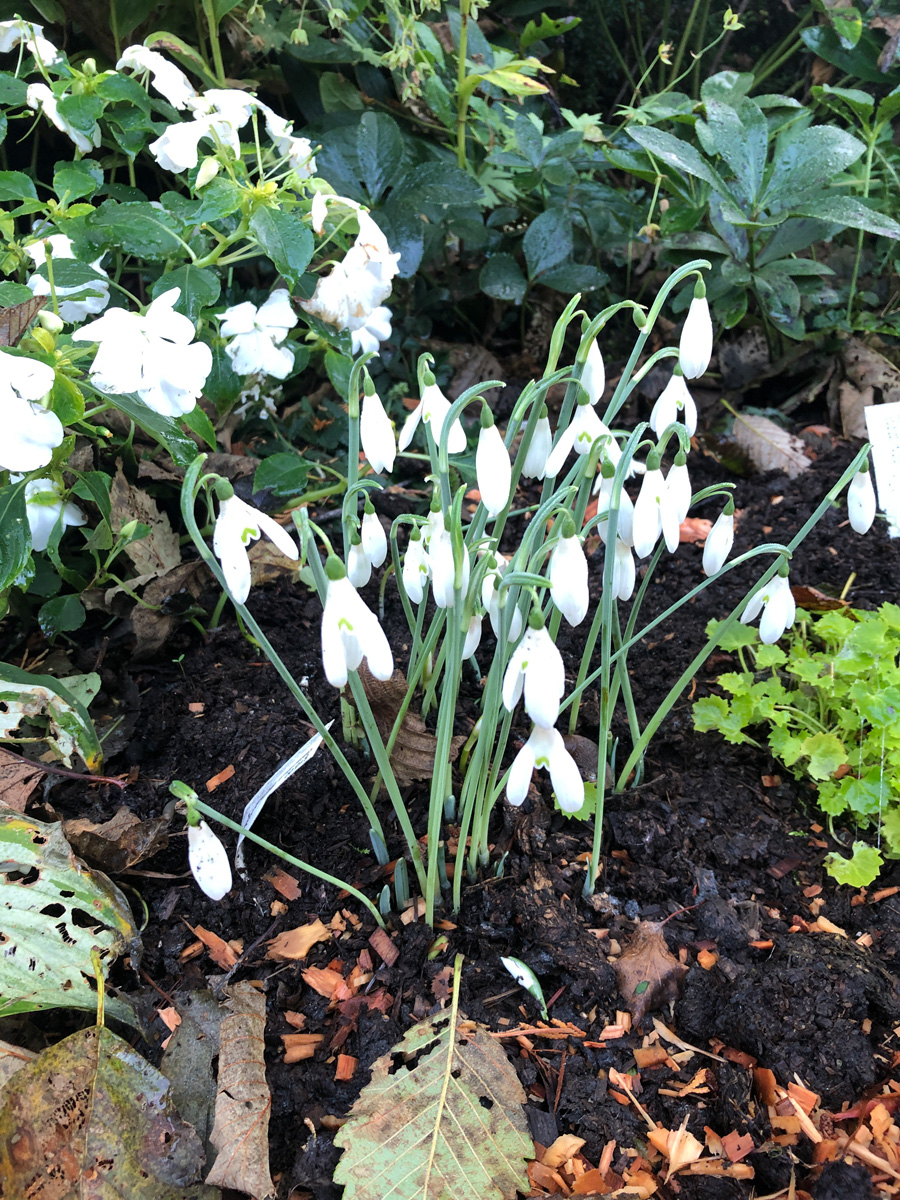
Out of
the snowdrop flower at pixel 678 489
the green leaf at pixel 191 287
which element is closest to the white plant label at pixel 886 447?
the snowdrop flower at pixel 678 489

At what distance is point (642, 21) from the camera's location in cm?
326

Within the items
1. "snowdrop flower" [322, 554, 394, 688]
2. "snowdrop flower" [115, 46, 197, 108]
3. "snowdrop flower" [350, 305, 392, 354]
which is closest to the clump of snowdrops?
"snowdrop flower" [322, 554, 394, 688]

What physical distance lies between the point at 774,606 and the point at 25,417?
36.8 inches

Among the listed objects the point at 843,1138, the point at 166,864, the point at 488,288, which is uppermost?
the point at 488,288

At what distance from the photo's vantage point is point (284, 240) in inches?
49.9

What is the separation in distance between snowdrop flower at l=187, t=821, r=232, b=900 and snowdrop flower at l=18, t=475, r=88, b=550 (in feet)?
2.16

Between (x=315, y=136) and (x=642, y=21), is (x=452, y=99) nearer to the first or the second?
(x=315, y=136)

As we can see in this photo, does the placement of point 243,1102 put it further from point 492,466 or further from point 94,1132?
point 492,466

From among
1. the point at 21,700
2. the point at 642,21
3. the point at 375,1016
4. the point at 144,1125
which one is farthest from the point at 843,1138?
the point at 642,21

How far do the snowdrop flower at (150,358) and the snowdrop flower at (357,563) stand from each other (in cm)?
28

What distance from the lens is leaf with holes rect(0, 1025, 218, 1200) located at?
33.6 inches

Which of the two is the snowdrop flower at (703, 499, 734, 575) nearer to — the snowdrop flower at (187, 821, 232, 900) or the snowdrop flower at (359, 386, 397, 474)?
the snowdrop flower at (359, 386, 397, 474)

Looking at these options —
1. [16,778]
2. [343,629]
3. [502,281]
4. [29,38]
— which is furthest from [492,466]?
[502,281]

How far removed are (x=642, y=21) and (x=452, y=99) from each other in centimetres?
152
